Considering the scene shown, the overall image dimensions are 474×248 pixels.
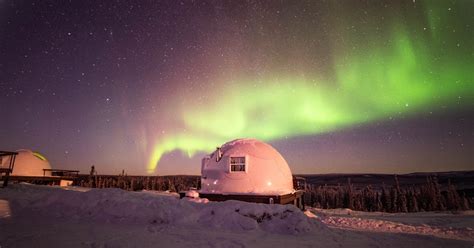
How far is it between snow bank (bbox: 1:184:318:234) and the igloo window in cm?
771

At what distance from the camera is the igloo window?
16.7 meters

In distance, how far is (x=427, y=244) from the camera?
715 cm

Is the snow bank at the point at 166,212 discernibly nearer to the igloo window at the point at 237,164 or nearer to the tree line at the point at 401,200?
the igloo window at the point at 237,164

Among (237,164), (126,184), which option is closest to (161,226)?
(237,164)

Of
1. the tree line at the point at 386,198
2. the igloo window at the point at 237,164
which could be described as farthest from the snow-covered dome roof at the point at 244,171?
the tree line at the point at 386,198

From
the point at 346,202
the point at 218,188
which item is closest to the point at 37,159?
the point at 218,188

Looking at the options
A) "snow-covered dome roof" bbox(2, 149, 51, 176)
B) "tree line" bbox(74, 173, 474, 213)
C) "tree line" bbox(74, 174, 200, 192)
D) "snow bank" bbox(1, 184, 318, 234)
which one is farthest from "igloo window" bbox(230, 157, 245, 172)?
"tree line" bbox(74, 173, 474, 213)

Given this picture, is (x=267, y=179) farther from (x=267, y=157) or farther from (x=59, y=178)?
(x=59, y=178)

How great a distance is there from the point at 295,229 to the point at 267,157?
10.1m

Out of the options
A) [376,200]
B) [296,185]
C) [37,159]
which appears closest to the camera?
[296,185]

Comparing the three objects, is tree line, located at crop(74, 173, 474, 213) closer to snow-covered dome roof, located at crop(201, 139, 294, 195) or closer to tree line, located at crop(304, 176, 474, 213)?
tree line, located at crop(304, 176, 474, 213)

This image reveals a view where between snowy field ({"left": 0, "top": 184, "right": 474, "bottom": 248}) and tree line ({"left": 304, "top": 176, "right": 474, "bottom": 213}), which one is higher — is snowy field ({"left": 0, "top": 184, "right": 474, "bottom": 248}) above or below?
above

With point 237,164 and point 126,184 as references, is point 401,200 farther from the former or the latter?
point 126,184

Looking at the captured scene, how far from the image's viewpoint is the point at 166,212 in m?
8.21
